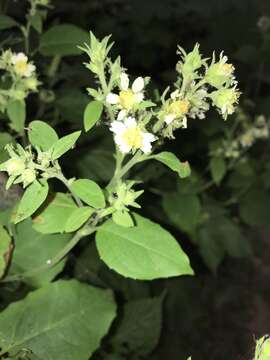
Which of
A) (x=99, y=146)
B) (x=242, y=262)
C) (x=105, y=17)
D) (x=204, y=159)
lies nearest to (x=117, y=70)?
(x=99, y=146)

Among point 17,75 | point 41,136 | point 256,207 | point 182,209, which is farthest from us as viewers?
point 256,207

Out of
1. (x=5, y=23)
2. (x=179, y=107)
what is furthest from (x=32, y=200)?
(x=5, y=23)

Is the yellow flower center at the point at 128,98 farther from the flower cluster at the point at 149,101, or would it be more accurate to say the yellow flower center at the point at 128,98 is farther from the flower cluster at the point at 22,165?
the flower cluster at the point at 22,165

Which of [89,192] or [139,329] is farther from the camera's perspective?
[139,329]

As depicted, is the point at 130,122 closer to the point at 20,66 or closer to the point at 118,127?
the point at 118,127

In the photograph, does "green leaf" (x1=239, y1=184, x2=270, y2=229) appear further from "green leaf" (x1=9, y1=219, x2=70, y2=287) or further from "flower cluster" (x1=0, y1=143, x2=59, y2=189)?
"flower cluster" (x1=0, y1=143, x2=59, y2=189)

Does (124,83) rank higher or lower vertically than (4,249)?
higher
